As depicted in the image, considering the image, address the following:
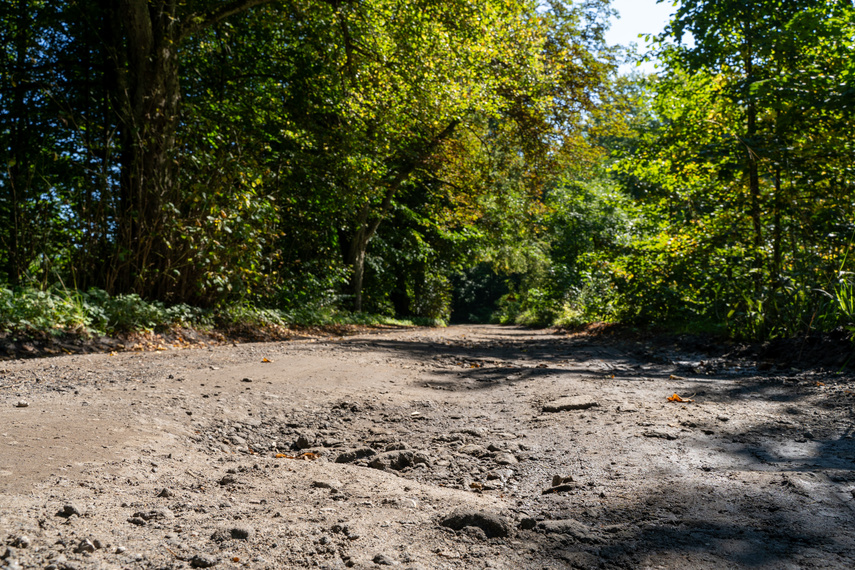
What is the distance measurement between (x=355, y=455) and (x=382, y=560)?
4.05 feet

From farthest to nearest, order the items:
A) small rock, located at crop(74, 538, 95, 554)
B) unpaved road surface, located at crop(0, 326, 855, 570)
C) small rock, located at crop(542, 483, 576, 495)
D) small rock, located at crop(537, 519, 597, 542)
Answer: small rock, located at crop(542, 483, 576, 495)
small rock, located at crop(537, 519, 597, 542)
unpaved road surface, located at crop(0, 326, 855, 570)
small rock, located at crop(74, 538, 95, 554)

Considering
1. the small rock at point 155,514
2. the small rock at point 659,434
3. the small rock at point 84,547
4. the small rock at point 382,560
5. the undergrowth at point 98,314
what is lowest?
the small rock at point 382,560

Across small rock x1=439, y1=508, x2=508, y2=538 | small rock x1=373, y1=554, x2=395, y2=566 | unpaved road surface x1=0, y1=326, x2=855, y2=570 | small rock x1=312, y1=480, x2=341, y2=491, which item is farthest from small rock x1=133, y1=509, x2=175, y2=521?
small rock x1=439, y1=508, x2=508, y2=538

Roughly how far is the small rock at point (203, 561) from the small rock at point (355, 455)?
121 cm

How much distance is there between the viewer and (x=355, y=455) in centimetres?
283

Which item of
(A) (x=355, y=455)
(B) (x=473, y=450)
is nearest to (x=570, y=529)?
(B) (x=473, y=450)

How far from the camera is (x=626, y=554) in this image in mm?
1652

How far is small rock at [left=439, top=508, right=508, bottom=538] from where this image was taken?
183 centimetres

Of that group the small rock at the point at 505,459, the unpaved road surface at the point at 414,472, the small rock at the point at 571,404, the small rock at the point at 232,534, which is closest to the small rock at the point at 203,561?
the unpaved road surface at the point at 414,472

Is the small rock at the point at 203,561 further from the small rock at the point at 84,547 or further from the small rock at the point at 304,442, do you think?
the small rock at the point at 304,442

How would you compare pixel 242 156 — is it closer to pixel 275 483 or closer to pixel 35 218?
pixel 35 218

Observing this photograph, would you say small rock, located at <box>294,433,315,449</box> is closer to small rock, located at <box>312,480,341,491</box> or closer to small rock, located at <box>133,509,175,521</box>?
small rock, located at <box>312,480,341,491</box>

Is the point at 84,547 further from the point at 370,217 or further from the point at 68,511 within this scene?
the point at 370,217

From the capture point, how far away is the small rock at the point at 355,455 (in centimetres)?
279
